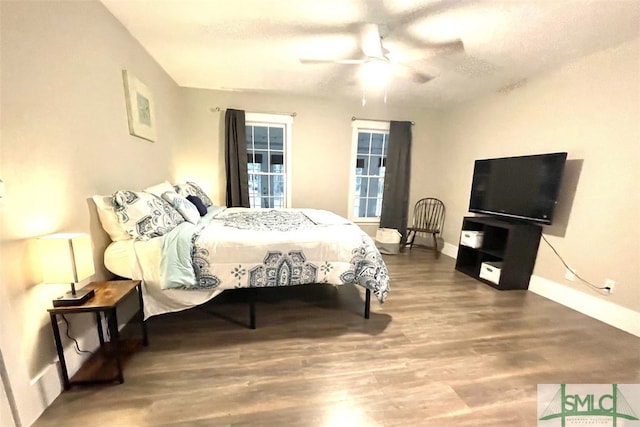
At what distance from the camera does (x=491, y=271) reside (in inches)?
114

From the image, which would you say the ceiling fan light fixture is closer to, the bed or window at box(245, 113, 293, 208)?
window at box(245, 113, 293, 208)

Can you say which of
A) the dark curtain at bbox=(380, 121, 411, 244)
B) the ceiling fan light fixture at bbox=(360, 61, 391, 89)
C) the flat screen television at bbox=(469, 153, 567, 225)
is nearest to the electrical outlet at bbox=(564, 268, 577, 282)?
the flat screen television at bbox=(469, 153, 567, 225)

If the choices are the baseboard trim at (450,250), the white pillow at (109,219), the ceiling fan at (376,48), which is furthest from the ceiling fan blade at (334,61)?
the baseboard trim at (450,250)

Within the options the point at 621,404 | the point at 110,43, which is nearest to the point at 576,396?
the point at 621,404

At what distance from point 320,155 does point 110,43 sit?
2835mm

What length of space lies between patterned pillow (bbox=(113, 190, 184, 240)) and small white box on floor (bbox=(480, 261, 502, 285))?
327cm

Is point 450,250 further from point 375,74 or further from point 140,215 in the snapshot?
point 140,215

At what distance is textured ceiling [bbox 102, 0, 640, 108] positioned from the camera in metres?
1.79

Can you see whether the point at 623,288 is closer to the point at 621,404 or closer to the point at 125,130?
the point at 621,404

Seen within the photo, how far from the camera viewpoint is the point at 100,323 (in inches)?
64.6

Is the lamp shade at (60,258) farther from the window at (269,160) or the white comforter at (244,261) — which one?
the window at (269,160)

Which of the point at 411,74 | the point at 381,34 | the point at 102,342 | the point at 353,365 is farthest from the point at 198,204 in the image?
the point at 411,74

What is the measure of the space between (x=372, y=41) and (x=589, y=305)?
3030 millimetres

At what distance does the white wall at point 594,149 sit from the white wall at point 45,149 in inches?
159
